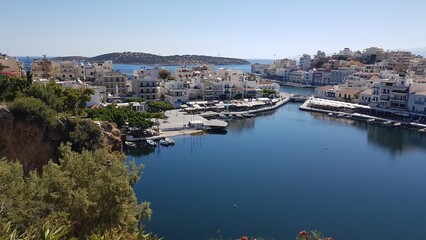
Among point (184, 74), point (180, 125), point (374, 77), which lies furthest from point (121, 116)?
point (374, 77)

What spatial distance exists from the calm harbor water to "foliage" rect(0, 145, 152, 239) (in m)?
5.13

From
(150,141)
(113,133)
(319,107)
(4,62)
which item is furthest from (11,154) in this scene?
(319,107)

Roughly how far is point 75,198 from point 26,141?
1115 centimetres

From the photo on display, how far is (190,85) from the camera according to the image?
51.8 metres

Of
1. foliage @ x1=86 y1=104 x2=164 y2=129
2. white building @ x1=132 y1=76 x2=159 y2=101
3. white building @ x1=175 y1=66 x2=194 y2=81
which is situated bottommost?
foliage @ x1=86 y1=104 x2=164 y2=129

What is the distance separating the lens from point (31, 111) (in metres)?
17.4

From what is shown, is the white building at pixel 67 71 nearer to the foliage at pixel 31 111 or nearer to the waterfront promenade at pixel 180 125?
the waterfront promenade at pixel 180 125

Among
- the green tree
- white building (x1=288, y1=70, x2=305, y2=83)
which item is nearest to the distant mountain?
white building (x1=288, y1=70, x2=305, y2=83)

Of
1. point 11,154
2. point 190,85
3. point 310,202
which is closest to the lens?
point 11,154

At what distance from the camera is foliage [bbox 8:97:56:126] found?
17.2 meters

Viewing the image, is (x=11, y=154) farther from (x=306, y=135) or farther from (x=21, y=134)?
(x=306, y=135)

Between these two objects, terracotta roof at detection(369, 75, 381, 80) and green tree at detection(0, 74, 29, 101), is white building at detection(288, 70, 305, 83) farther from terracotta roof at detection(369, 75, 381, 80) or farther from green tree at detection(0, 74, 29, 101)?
green tree at detection(0, 74, 29, 101)

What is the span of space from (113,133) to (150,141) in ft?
25.0

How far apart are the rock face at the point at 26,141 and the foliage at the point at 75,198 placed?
827 centimetres
